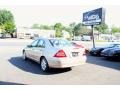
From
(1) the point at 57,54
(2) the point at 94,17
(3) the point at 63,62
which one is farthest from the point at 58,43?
(2) the point at 94,17

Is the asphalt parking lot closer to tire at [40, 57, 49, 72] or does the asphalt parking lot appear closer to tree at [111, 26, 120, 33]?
tire at [40, 57, 49, 72]

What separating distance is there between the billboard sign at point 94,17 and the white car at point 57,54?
10.6 m

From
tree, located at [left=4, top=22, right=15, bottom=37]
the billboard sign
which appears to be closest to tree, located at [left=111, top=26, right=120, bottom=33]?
tree, located at [left=4, top=22, right=15, bottom=37]

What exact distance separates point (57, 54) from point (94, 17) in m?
12.9

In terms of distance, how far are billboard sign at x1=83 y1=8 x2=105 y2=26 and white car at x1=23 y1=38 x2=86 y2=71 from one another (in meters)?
10.6

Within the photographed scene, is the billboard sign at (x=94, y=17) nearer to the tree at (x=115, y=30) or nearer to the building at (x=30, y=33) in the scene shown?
the building at (x=30, y=33)

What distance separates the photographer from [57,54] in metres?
7.82

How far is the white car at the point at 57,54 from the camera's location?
7812mm

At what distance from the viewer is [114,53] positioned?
1236 cm

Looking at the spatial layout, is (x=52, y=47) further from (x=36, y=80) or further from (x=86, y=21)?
(x=86, y=21)

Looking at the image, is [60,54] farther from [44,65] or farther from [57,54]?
[44,65]
